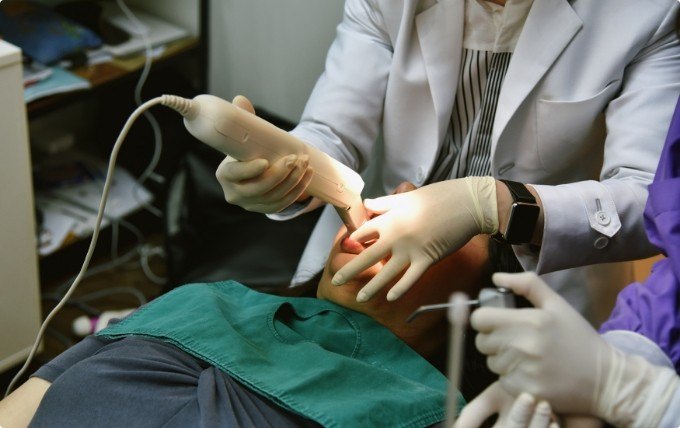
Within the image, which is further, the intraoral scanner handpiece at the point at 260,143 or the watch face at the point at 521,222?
the watch face at the point at 521,222

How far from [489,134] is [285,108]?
2.98ft

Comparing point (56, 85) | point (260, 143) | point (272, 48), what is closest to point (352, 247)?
point (260, 143)

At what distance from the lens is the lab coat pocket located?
4.64 ft

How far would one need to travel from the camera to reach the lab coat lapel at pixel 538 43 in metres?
1.40

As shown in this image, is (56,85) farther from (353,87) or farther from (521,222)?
(521,222)

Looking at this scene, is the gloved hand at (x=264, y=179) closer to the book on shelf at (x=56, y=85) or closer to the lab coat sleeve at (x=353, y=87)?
the lab coat sleeve at (x=353, y=87)

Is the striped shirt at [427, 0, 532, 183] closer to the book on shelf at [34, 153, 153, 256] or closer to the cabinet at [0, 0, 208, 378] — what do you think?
the cabinet at [0, 0, 208, 378]

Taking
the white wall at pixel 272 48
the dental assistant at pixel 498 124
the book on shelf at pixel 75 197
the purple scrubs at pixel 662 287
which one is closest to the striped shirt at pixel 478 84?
the dental assistant at pixel 498 124

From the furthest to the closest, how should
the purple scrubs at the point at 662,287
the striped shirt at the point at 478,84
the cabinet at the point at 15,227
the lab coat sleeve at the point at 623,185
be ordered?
the cabinet at the point at 15,227 < the striped shirt at the point at 478,84 < the lab coat sleeve at the point at 623,185 < the purple scrubs at the point at 662,287

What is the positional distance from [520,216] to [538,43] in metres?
0.32

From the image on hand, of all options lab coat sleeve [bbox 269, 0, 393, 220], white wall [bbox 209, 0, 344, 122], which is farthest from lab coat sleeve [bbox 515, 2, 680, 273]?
white wall [bbox 209, 0, 344, 122]

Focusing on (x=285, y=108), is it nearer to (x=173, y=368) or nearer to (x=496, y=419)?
(x=173, y=368)

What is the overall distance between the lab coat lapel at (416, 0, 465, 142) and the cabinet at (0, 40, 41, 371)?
755 mm

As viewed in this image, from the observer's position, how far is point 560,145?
146cm
